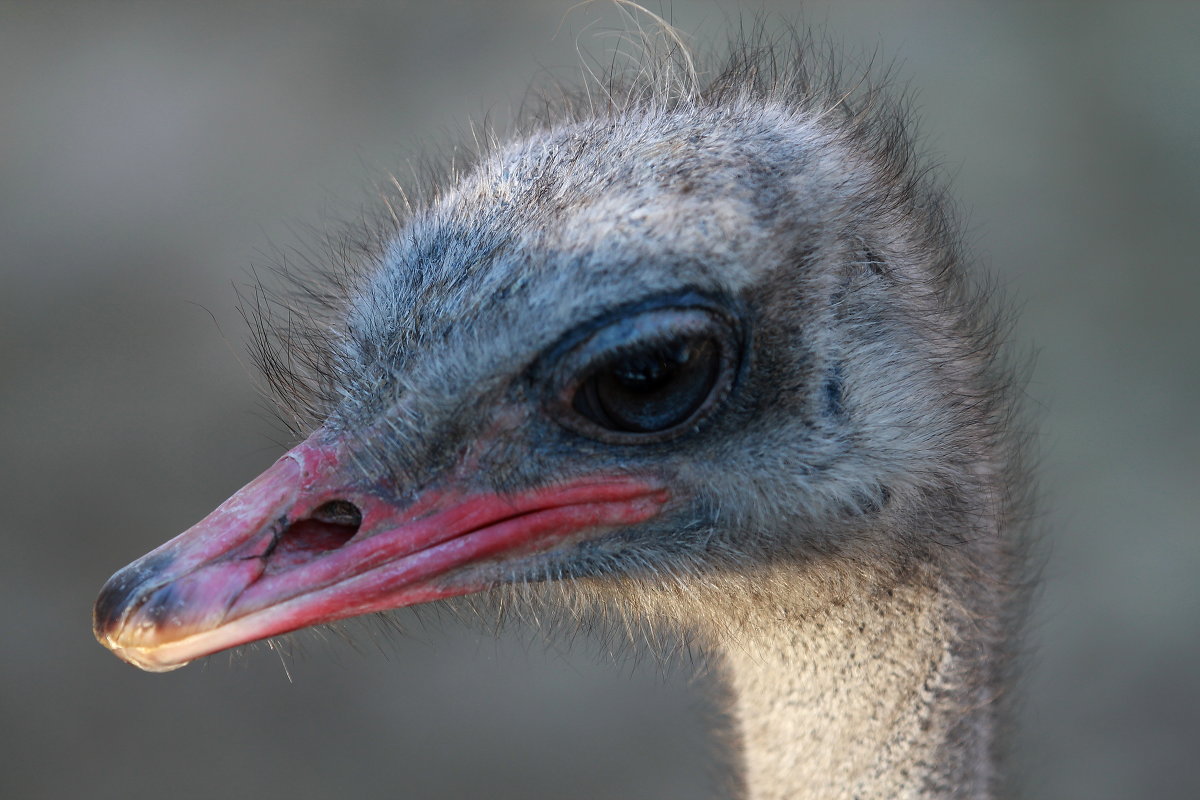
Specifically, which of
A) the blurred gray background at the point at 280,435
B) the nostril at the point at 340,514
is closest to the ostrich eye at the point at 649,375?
the nostril at the point at 340,514

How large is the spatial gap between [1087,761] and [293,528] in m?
2.90

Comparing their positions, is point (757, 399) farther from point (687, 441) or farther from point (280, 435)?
point (280, 435)

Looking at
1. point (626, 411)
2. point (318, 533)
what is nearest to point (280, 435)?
point (318, 533)

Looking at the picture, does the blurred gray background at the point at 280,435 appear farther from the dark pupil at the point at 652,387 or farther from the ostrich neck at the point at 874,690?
the dark pupil at the point at 652,387

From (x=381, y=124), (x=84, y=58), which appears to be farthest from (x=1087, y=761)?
(x=84, y=58)

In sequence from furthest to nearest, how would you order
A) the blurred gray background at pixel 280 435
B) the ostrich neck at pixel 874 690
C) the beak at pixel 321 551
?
the blurred gray background at pixel 280 435, the ostrich neck at pixel 874 690, the beak at pixel 321 551

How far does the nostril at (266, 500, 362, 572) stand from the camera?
4.42 ft

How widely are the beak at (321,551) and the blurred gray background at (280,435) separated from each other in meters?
1.16

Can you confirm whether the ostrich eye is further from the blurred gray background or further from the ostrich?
the blurred gray background

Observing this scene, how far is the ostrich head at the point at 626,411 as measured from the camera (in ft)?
4.37

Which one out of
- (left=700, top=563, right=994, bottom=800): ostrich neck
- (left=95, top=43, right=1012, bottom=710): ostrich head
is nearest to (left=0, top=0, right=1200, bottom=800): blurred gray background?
(left=700, top=563, right=994, bottom=800): ostrich neck

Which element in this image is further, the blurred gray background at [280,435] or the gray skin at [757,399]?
the blurred gray background at [280,435]

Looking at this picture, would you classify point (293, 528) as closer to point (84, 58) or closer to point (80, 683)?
point (80, 683)

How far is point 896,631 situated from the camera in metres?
1.57
